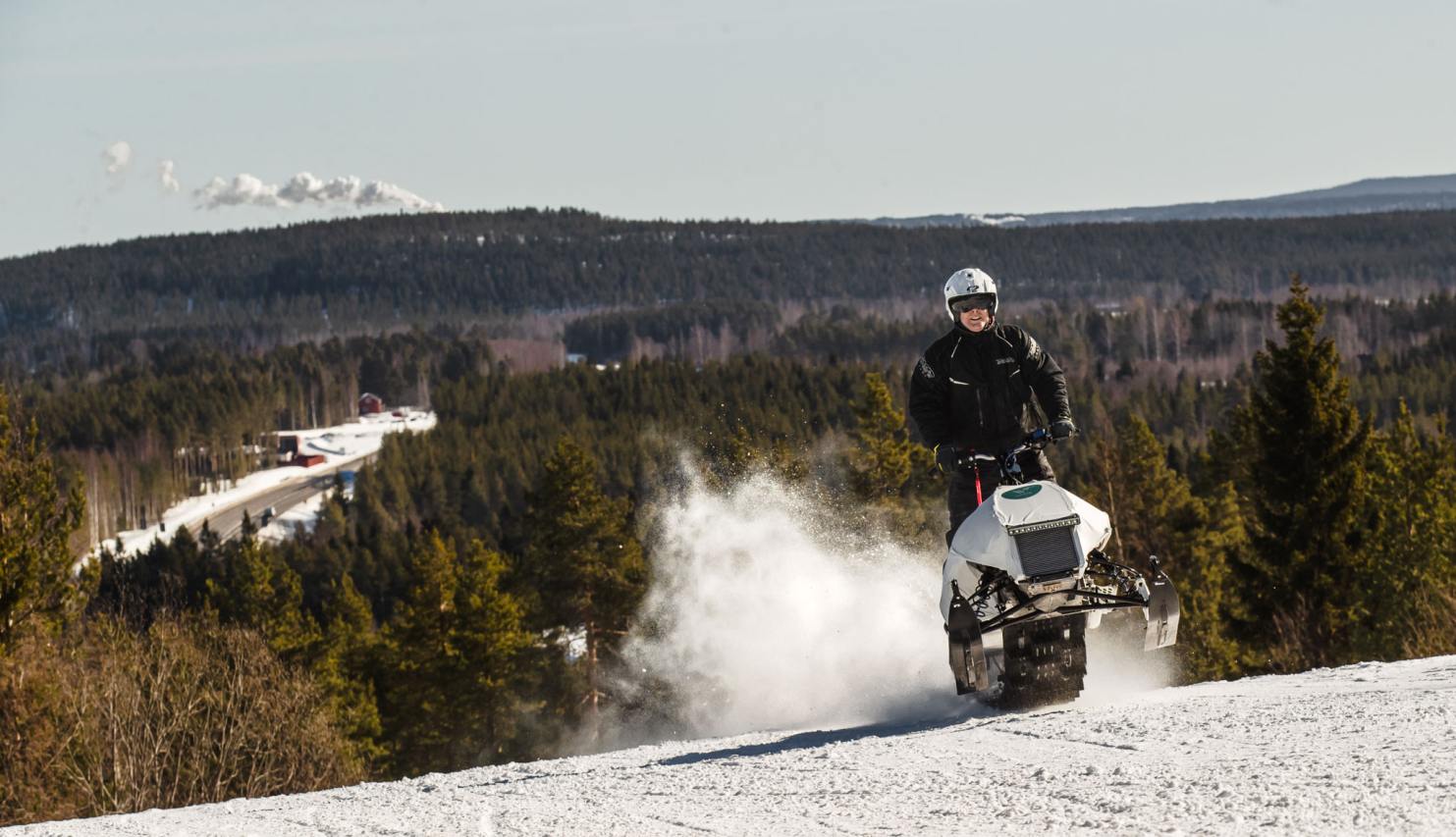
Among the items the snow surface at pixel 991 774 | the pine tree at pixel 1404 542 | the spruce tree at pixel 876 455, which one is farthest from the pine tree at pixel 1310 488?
the snow surface at pixel 991 774

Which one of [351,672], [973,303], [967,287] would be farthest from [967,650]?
[351,672]

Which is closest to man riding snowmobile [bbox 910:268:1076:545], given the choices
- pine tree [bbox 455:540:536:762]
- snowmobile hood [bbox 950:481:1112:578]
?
snowmobile hood [bbox 950:481:1112:578]

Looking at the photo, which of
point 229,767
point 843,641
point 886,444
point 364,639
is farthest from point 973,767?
point 364,639

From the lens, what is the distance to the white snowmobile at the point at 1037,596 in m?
9.88

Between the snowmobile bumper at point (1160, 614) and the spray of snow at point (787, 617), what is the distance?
161 centimetres

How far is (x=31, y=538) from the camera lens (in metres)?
29.5

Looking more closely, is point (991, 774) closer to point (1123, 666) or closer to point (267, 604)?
point (1123, 666)

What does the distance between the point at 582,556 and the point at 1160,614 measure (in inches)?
1415

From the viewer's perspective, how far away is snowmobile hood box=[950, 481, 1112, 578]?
9922 mm

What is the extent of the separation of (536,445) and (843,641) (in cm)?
13373

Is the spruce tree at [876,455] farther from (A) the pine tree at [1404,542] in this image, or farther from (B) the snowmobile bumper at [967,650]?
(B) the snowmobile bumper at [967,650]

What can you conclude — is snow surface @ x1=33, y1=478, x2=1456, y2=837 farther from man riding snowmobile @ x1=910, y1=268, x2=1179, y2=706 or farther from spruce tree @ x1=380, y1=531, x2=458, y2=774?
spruce tree @ x1=380, y1=531, x2=458, y2=774

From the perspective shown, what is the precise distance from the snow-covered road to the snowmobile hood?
0.96m

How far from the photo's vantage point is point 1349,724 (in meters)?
Answer: 7.97
